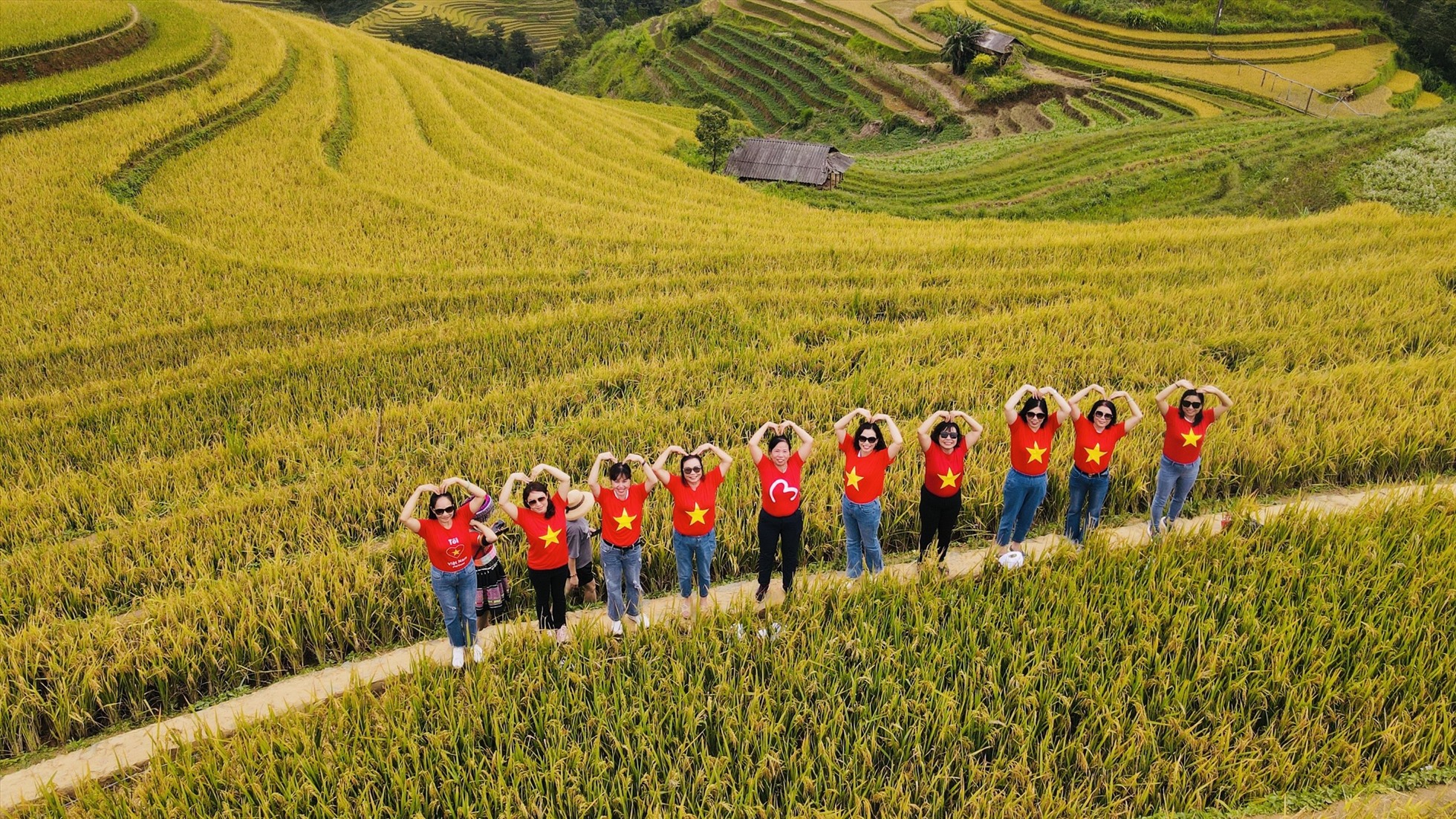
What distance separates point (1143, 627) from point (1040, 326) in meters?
5.03

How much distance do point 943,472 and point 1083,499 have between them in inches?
45.3

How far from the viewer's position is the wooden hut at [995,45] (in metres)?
34.9

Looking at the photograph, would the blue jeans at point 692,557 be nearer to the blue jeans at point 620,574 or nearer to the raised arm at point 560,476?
the blue jeans at point 620,574

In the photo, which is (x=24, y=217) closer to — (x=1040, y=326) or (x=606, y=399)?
(x=606, y=399)

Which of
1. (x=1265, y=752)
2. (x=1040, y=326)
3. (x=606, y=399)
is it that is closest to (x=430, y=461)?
(x=606, y=399)

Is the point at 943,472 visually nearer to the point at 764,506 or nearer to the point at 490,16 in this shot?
the point at 764,506

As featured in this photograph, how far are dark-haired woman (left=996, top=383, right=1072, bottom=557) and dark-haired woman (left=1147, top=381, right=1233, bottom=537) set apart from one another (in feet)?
2.04

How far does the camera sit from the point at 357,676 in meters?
3.46

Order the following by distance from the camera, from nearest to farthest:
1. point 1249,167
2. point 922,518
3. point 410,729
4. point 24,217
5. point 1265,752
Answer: point 1265,752 → point 410,729 → point 922,518 → point 24,217 → point 1249,167

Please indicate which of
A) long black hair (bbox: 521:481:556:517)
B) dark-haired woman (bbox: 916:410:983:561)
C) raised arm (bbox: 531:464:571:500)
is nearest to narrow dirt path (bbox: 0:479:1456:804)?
dark-haired woman (bbox: 916:410:983:561)

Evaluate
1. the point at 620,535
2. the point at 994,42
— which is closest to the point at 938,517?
the point at 620,535

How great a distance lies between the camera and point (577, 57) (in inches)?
2466

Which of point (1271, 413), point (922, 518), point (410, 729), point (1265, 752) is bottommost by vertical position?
point (410, 729)

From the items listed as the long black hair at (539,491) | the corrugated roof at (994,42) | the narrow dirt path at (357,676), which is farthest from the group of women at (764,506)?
the corrugated roof at (994,42)
